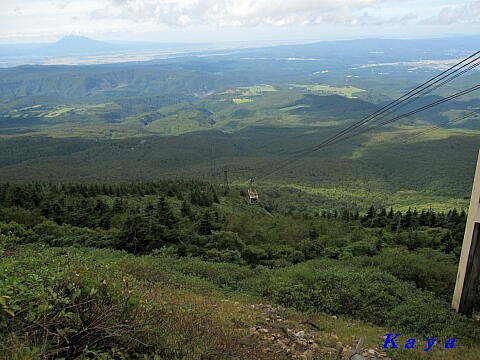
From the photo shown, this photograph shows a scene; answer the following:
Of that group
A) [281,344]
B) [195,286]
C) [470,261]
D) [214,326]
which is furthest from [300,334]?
[470,261]

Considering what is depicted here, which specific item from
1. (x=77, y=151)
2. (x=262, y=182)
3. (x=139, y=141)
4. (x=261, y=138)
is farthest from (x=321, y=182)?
(x=77, y=151)

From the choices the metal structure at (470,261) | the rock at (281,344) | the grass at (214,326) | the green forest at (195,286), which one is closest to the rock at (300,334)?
the grass at (214,326)

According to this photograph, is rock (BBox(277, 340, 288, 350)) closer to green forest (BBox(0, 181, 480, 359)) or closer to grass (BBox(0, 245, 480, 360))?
grass (BBox(0, 245, 480, 360))

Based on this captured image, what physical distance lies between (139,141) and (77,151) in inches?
852

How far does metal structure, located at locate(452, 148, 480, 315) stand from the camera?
30.4ft

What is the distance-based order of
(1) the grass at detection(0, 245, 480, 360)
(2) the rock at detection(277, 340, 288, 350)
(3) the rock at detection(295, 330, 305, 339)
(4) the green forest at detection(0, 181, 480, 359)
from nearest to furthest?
(4) the green forest at detection(0, 181, 480, 359) < (1) the grass at detection(0, 245, 480, 360) < (2) the rock at detection(277, 340, 288, 350) < (3) the rock at detection(295, 330, 305, 339)

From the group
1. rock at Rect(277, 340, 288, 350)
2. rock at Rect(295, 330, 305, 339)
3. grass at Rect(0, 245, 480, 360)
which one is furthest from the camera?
rock at Rect(295, 330, 305, 339)

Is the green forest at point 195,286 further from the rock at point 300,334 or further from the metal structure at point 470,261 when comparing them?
the metal structure at point 470,261

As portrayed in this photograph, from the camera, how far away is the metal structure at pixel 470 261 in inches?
364

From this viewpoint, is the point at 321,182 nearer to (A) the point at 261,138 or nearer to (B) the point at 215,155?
(B) the point at 215,155

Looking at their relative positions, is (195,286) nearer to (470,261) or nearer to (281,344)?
(281,344)

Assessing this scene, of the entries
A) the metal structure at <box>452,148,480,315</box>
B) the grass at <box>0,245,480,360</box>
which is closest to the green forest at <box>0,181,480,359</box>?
the grass at <box>0,245,480,360</box>

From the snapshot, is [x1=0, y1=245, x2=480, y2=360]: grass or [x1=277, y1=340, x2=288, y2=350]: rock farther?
[x1=277, y1=340, x2=288, y2=350]: rock

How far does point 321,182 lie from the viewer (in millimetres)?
89438
